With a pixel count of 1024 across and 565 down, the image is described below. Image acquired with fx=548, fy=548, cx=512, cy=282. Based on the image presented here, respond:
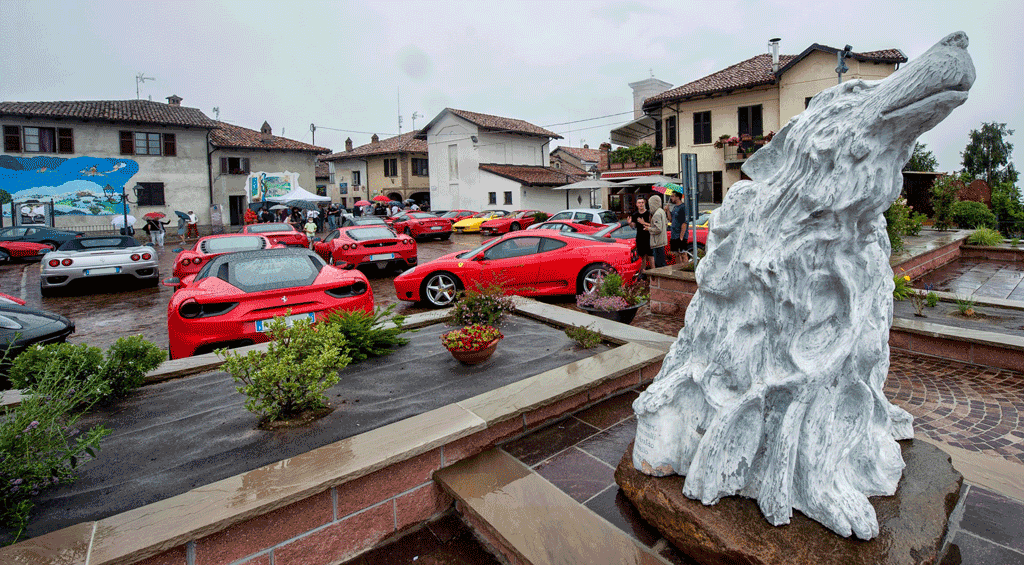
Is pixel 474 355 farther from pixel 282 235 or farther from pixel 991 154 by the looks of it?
pixel 991 154

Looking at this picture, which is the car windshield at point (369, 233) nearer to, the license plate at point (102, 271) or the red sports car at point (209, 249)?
the red sports car at point (209, 249)

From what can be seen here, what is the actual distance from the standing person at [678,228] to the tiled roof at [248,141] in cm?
3344

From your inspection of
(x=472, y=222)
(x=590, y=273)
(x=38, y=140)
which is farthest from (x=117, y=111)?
(x=590, y=273)

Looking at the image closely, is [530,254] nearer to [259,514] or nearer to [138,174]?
[259,514]

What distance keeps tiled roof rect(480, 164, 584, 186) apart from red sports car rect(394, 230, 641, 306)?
2688cm

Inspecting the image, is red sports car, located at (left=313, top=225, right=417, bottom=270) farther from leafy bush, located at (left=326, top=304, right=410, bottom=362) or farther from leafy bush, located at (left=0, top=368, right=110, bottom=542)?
leafy bush, located at (left=0, top=368, right=110, bottom=542)

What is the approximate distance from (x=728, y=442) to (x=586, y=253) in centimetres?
685

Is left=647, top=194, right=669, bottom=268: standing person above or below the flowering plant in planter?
above

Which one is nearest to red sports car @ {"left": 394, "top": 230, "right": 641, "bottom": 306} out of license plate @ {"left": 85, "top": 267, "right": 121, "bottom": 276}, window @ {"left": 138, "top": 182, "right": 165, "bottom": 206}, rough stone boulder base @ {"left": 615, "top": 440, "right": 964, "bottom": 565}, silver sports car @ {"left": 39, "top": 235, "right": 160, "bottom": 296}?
rough stone boulder base @ {"left": 615, "top": 440, "right": 964, "bottom": 565}

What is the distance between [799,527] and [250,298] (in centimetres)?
503

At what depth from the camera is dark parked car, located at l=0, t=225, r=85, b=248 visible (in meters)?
21.2

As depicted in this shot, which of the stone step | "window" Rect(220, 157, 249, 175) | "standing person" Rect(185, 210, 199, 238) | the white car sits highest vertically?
"window" Rect(220, 157, 249, 175)

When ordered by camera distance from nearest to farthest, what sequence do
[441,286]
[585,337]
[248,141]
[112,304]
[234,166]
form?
[585,337] < [441,286] < [112,304] < [234,166] < [248,141]

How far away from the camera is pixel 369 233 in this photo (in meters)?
13.8
